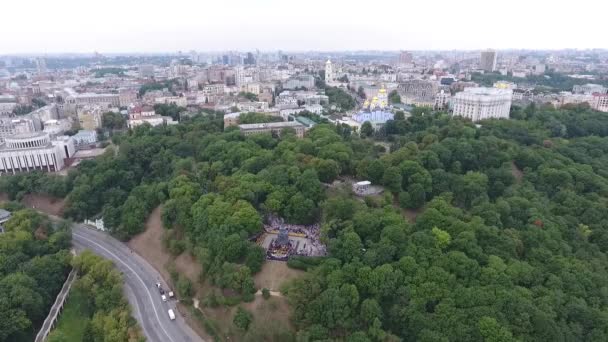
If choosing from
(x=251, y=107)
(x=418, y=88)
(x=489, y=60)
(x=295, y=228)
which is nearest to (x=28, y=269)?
(x=295, y=228)

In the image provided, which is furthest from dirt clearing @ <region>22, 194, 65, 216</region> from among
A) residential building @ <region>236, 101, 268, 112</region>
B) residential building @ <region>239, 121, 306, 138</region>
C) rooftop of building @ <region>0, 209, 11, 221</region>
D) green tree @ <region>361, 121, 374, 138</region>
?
green tree @ <region>361, 121, 374, 138</region>

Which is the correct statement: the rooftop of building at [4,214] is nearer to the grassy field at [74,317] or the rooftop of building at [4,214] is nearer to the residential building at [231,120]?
the grassy field at [74,317]

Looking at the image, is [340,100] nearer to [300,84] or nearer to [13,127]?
[300,84]

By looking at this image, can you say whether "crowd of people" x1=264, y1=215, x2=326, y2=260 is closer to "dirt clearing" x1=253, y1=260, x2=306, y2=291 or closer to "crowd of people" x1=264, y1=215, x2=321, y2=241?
"crowd of people" x1=264, y1=215, x2=321, y2=241

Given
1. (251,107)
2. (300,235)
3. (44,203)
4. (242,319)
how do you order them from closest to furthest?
(242,319), (300,235), (44,203), (251,107)

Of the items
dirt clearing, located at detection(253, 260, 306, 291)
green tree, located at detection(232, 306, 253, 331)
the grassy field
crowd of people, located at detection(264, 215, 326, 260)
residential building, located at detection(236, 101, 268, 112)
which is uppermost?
residential building, located at detection(236, 101, 268, 112)

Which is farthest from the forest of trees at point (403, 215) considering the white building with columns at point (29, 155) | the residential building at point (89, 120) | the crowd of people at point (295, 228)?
the residential building at point (89, 120)
